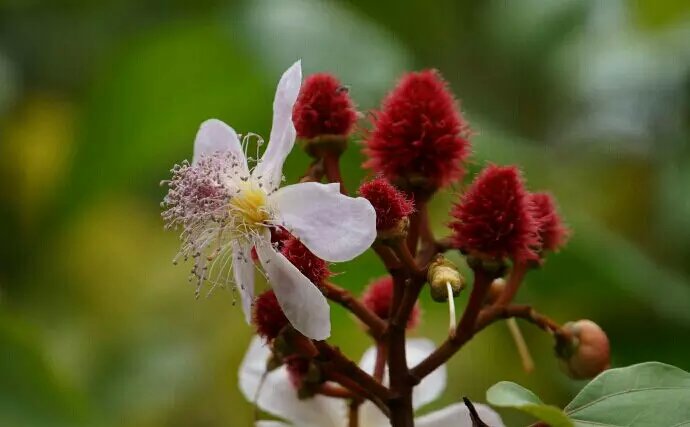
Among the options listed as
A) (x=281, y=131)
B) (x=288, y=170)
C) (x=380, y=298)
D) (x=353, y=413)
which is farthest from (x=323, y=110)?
(x=288, y=170)

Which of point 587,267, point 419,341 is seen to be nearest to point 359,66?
point 587,267

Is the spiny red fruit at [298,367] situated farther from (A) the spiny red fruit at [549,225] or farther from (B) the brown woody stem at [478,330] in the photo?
(A) the spiny red fruit at [549,225]

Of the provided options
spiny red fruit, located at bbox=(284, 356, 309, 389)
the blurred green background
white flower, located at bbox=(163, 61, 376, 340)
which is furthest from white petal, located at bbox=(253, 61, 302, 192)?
the blurred green background

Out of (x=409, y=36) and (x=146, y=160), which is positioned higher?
(x=409, y=36)

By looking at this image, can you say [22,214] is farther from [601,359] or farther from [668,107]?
[601,359]

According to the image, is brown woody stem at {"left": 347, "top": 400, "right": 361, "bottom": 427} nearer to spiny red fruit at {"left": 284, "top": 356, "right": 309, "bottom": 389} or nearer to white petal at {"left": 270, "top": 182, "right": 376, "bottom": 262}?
spiny red fruit at {"left": 284, "top": 356, "right": 309, "bottom": 389}

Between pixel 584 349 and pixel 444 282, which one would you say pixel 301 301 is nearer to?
pixel 444 282
